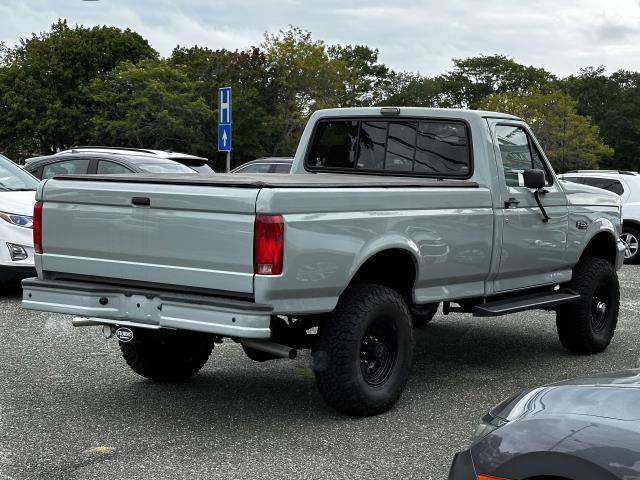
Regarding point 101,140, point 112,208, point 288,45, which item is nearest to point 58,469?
point 112,208

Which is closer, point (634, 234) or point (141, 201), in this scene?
point (141, 201)

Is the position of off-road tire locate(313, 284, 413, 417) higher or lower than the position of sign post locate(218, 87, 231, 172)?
lower

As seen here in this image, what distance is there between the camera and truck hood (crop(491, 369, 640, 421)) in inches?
117

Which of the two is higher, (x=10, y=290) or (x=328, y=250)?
(x=328, y=250)

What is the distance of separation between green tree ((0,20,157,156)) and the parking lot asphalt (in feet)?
165

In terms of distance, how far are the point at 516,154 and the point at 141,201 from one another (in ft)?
10.9

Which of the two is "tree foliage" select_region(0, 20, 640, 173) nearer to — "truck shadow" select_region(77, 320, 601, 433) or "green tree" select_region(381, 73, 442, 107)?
"green tree" select_region(381, 73, 442, 107)

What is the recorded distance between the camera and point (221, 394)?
654cm

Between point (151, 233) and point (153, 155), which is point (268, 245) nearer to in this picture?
point (151, 233)

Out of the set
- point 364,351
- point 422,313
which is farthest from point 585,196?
point 364,351

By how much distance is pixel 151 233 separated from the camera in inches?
218

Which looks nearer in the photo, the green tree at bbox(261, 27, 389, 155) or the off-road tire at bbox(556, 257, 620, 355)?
the off-road tire at bbox(556, 257, 620, 355)

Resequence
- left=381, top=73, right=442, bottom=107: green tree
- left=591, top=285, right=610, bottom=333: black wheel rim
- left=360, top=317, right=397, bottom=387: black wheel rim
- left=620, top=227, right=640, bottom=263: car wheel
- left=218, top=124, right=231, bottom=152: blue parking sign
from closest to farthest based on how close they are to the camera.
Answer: left=360, top=317, right=397, bottom=387: black wheel rim < left=591, top=285, right=610, bottom=333: black wheel rim < left=620, top=227, right=640, bottom=263: car wheel < left=218, top=124, right=231, bottom=152: blue parking sign < left=381, top=73, right=442, bottom=107: green tree

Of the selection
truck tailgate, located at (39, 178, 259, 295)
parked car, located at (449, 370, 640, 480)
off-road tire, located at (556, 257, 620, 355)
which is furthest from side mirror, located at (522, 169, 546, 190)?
parked car, located at (449, 370, 640, 480)
